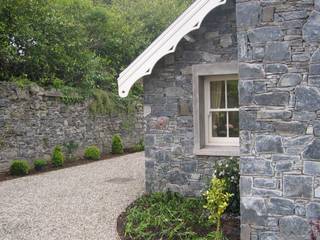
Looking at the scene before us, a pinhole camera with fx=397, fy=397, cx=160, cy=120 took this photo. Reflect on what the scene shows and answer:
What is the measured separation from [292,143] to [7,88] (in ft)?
28.7

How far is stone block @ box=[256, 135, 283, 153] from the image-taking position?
4.68m

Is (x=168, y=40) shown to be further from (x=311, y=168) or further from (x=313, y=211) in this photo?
(x=313, y=211)

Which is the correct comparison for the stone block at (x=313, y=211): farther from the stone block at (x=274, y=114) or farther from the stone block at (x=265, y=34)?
the stone block at (x=265, y=34)

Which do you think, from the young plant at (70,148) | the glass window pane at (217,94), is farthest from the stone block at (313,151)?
the young plant at (70,148)

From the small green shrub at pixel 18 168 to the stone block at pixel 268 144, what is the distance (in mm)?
8034

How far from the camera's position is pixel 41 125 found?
40.4 feet

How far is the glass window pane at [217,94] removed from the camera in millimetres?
7482

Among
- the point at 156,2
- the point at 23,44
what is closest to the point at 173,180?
the point at 23,44

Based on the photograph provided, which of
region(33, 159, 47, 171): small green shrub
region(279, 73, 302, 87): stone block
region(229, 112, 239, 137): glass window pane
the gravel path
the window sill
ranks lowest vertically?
the gravel path

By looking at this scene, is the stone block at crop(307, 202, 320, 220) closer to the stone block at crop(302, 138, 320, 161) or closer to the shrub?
the stone block at crop(302, 138, 320, 161)

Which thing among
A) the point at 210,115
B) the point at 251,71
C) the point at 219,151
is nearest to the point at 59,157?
the point at 210,115

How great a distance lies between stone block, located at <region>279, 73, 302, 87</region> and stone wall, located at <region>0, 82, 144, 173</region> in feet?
27.9

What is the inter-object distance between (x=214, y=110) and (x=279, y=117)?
2895mm

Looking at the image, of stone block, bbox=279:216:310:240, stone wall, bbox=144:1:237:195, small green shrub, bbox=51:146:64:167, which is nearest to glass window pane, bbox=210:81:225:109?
stone wall, bbox=144:1:237:195
